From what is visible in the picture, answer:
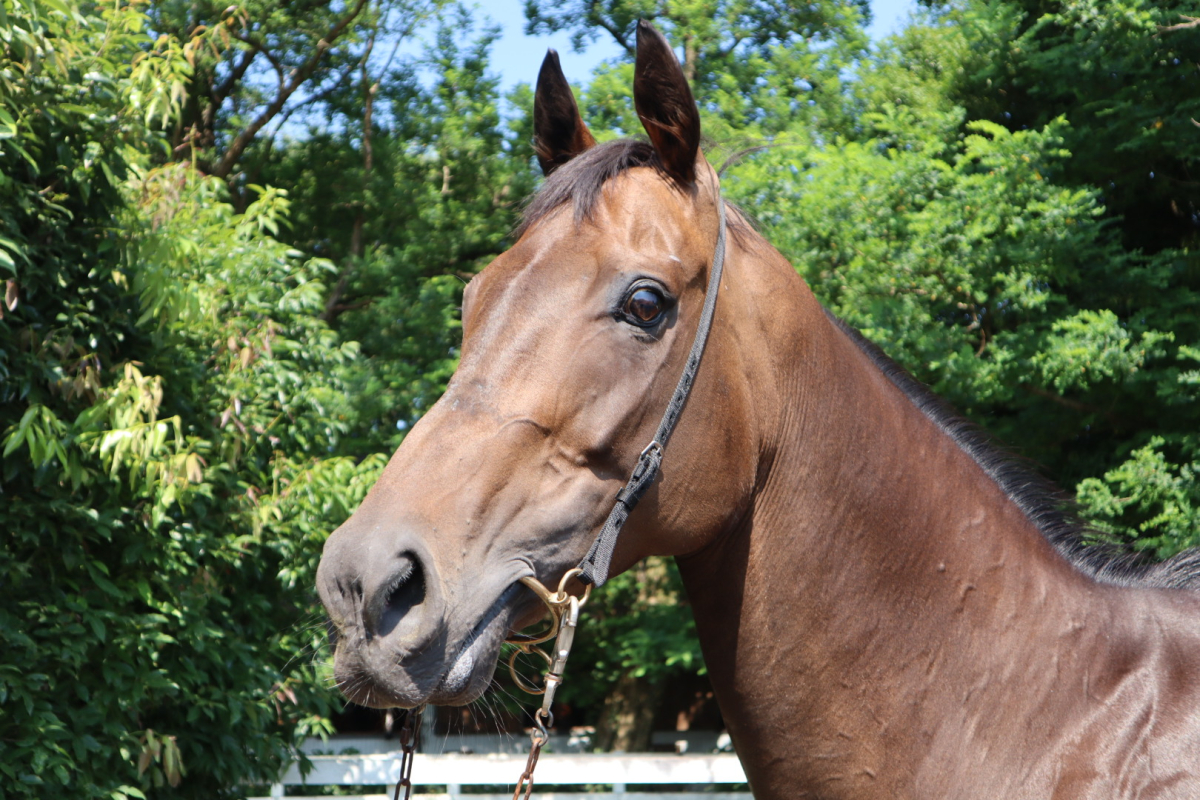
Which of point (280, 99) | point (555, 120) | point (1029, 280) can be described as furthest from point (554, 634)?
point (280, 99)

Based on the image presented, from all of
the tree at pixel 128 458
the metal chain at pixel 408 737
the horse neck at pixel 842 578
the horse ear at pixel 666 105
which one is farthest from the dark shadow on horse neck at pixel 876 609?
the tree at pixel 128 458

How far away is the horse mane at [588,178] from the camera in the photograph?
6.04 feet

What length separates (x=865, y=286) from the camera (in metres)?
8.56

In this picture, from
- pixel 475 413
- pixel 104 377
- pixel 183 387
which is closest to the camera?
pixel 475 413

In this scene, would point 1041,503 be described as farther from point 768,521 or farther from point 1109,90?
point 1109,90

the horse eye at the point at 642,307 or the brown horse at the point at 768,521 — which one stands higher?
the horse eye at the point at 642,307

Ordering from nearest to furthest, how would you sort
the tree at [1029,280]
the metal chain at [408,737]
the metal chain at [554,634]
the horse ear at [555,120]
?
1. the metal chain at [554,634]
2. the metal chain at [408,737]
3. the horse ear at [555,120]
4. the tree at [1029,280]

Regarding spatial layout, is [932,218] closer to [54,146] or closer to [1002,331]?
[1002,331]

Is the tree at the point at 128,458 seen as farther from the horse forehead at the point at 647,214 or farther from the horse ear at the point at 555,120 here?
the horse forehead at the point at 647,214

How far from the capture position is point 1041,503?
7.24 feet

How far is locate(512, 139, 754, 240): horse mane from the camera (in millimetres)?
1841

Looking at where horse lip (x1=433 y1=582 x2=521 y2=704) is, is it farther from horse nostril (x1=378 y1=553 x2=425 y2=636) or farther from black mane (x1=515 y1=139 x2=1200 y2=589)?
black mane (x1=515 y1=139 x2=1200 y2=589)

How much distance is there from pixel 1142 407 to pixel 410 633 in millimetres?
8449

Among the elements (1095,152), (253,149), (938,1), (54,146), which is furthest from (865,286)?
(253,149)
